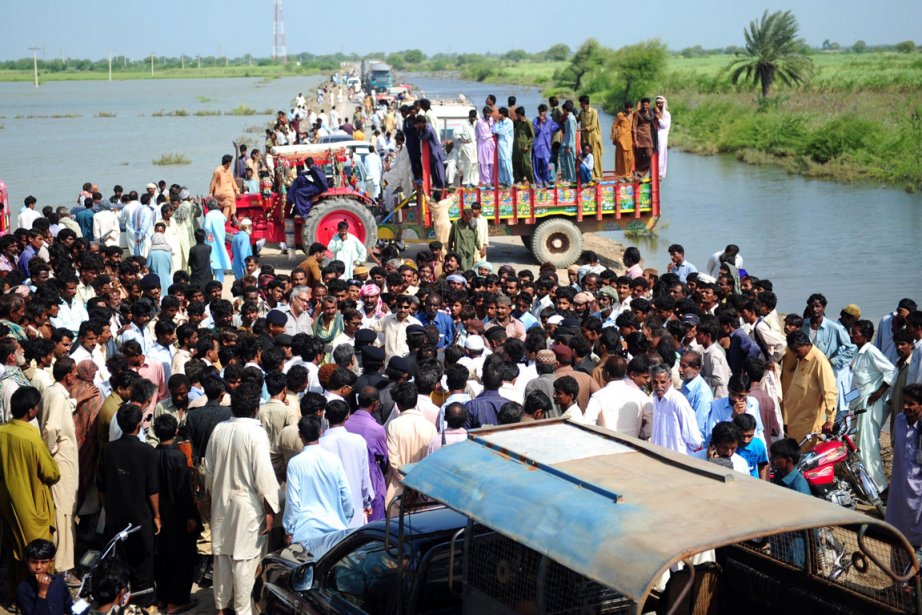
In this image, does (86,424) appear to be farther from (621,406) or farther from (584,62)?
(584,62)

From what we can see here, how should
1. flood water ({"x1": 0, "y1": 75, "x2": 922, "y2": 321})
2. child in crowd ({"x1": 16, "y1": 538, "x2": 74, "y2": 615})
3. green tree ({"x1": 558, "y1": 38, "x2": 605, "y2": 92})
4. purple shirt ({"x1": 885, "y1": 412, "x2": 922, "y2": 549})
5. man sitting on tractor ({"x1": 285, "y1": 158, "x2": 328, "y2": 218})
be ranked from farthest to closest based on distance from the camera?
green tree ({"x1": 558, "y1": 38, "x2": 605, "y2": 92}) → flood water ({"x1": 0, "y1": 75, "x2": 922, "y2": 321}) → man sitting on tractor ({"x1": 285, "y1": 158, "x2": 328, "y2": 218}) → purple shirt ({"x1": 885, "y1": 412, "x2": 922, "y2": 549}) → child in crowd ({"x1": 16, "y1": 538, "x2": 74, "y2": 615})

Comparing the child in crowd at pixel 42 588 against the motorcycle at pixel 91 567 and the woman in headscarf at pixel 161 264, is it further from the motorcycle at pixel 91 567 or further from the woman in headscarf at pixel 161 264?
the woman in headscarf at pixel 161 264

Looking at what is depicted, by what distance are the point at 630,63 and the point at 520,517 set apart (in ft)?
219

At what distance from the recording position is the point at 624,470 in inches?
173

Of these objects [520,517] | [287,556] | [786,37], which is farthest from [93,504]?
[786,37]

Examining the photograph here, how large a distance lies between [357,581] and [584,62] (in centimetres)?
8959

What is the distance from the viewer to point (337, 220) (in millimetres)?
15742

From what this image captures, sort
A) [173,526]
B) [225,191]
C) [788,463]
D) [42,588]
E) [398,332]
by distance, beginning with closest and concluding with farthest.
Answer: [42,588] < [788,463] < [173,526] < [398,332] < [225,191]

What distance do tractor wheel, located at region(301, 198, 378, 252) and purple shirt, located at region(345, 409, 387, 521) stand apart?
29.5 feet

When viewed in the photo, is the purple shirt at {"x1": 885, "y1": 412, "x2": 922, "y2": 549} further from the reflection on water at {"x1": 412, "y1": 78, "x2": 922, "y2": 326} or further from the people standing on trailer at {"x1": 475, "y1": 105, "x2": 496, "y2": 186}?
the reflection on water at {"x1": 412, "y1": 78, "x2": 922, "y2": 326}

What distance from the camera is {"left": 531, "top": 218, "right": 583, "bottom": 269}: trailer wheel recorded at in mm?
16891

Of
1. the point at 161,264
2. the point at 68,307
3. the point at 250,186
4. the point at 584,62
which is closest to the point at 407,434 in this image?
the point at 68,307

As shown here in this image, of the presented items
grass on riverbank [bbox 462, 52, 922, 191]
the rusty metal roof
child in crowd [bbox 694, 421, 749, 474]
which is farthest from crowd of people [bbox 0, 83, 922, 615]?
grass on riverbank [bbox 462, 52, 922, 191]

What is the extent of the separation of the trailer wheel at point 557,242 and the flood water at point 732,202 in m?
3.88
